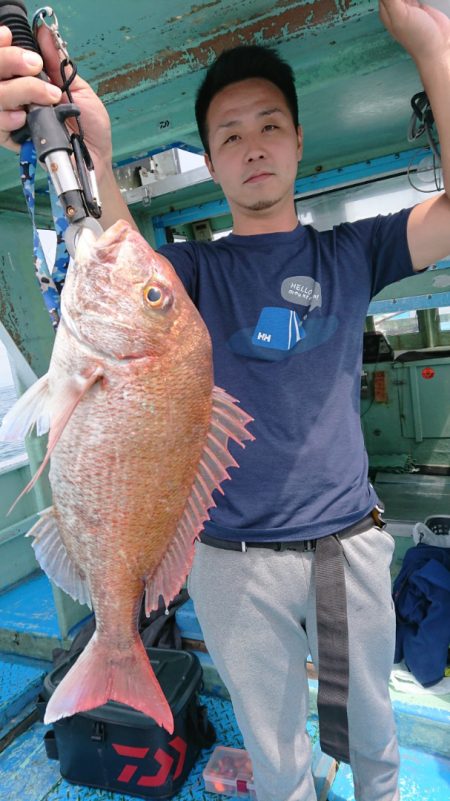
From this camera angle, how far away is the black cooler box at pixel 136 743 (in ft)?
9.07

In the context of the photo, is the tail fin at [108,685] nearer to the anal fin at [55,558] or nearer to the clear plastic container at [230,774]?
the anal fin at [55,558]

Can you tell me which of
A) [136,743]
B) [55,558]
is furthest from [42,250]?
[136,743]

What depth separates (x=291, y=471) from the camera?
1.86m

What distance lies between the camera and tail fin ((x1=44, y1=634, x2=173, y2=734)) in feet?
4.39

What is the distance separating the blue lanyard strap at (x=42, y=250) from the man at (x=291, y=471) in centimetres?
38

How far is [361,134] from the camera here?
3.94 m

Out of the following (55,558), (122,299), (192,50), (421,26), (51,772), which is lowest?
(51,772)

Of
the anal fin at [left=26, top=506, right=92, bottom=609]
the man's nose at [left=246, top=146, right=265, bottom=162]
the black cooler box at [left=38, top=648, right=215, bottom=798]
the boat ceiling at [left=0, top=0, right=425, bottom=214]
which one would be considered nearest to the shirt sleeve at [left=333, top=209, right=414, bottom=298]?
the man's nose at [left=246, top=146, right=265, bottom=162]

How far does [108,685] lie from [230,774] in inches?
77.7

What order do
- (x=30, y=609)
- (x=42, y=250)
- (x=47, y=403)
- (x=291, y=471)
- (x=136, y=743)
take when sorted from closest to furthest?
(x=47, y=403) → (x=42, y=250) → (x=291, y=471) → (x=136, y=743) → (x=30, y=609)

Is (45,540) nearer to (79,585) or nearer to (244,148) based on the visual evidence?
(79,585)

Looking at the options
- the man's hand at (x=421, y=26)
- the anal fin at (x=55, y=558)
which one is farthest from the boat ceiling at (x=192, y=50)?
the anal fin at (x=55, y=558)

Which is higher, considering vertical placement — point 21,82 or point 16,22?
point 16,22

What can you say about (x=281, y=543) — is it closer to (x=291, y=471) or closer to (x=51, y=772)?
(x=291, y=471)
